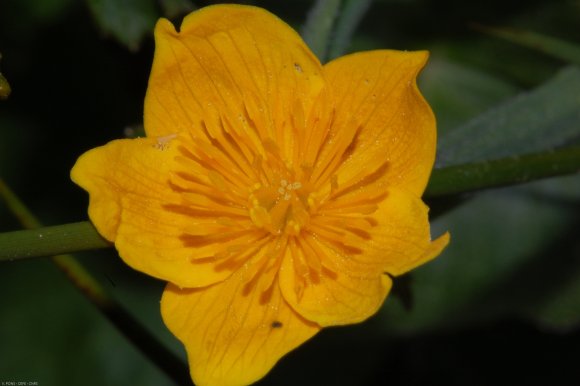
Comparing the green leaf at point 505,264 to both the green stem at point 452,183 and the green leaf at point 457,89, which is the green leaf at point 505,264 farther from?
the green stem at point 452,183

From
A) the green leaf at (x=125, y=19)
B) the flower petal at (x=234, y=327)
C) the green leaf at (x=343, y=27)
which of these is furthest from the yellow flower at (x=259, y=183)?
the green leaf at (x=125, y=19)

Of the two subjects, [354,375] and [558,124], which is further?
[354,375]

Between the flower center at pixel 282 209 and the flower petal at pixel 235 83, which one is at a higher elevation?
→ the flower petal at pixel 235 83

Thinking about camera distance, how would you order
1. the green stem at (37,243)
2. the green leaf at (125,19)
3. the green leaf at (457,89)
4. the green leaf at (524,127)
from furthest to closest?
the green leaf at (457,89) → the green leaf at (125,19) → the green leaf at (524,127) → the green stem at (37,243)

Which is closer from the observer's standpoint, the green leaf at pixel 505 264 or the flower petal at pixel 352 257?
the flower petal at pixel 352 257

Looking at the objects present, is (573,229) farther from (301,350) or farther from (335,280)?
(335,280)

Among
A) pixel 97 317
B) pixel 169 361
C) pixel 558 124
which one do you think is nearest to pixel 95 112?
pixel 97 317

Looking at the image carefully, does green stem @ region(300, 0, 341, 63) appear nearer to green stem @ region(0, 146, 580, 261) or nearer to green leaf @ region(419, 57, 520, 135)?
green stem @ region(0, 146, 580, 261)
